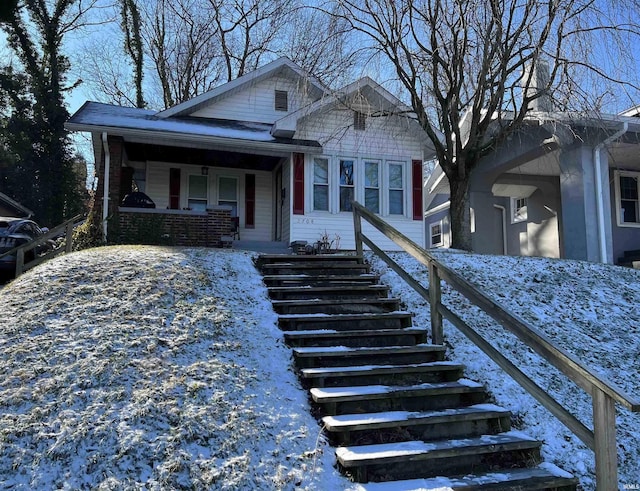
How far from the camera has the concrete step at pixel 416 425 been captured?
395 cm

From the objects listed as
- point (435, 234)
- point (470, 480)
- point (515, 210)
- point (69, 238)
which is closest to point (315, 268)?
point (470, 480)

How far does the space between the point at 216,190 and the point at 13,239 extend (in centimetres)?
510

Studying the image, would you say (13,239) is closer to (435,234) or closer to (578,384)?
(578,384)

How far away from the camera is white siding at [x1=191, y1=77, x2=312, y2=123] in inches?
559

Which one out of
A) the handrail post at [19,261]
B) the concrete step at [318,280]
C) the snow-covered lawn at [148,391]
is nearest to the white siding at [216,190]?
the handrail post at [19,261]

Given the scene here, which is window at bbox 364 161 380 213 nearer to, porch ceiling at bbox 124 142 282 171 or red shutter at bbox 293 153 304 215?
red shutter at bbox 293 153 304 215

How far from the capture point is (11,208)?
2447 centimetres

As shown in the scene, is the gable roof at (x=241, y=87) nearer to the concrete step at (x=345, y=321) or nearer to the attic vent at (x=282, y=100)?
the attic vent at (x=282, y=100)

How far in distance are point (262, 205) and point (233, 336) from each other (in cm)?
962

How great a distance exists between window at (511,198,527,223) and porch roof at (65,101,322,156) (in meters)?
7.77

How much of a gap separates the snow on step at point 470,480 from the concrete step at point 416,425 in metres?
0.46

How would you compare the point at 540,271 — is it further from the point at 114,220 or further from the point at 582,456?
the point at 114,220

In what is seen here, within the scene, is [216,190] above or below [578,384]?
above

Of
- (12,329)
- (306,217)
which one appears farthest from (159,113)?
(12,329)
